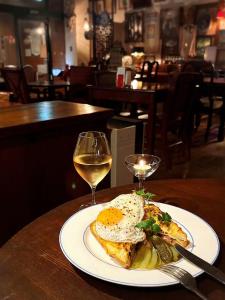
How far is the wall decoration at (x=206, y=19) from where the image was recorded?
7453mm

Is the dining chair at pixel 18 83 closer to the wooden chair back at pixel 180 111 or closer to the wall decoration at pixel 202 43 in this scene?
the wooden chair back at pixel 180 111

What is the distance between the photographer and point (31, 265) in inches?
22.4

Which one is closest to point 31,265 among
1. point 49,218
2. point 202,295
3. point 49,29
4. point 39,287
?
point 39,287

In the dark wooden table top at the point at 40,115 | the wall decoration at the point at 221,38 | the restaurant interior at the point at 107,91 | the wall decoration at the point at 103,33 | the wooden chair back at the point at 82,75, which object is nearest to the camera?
the dark wooden table top at the point at 40,115

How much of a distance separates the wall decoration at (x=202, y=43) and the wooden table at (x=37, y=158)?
6.86 m

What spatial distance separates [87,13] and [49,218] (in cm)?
992

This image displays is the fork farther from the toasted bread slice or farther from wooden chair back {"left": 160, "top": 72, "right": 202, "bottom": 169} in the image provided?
wooden chair back {"left": 160, "top": 72, "right": 202, "bottom": 169}

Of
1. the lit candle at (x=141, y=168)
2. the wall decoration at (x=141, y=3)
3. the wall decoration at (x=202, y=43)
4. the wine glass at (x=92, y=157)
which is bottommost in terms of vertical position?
the lit candle at (x=141, y=168)

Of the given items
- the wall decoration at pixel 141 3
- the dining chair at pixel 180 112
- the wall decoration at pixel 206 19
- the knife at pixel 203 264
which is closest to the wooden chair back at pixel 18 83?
the dining chair at pixel 180 112

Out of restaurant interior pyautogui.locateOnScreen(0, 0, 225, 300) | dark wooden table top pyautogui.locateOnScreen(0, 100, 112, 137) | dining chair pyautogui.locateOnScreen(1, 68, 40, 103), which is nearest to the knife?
restaurant interior pyautogui.locateOnScreen(0, 0, 225, 300)

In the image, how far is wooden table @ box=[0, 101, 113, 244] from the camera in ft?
4.59

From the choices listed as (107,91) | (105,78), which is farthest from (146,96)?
(105,78)

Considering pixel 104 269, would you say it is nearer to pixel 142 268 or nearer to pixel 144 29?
pixel 142 268

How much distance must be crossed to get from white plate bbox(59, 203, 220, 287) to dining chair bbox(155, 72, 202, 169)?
8.03ft
